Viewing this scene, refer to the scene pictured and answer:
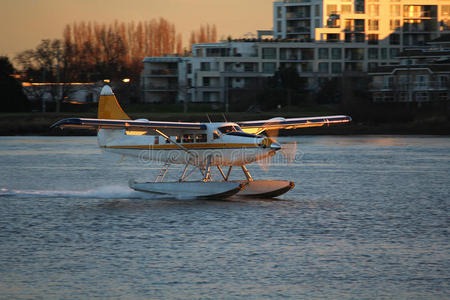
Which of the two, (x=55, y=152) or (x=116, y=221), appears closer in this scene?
(x=116, y=221)

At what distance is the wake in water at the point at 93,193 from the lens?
71.5 feet

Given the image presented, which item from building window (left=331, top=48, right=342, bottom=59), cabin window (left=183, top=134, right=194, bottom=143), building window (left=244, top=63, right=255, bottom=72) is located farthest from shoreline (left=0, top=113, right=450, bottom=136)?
cabin window (left=183, top=134, right=194, bottom=143)

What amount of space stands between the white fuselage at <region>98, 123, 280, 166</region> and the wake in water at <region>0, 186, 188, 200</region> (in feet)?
5.02

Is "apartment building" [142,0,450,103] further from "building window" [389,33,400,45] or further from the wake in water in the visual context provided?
the wake in water

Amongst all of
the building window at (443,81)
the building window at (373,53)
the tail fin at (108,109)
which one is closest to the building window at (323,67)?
the building window at (373,53)

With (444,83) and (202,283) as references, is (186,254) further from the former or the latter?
(444,83)

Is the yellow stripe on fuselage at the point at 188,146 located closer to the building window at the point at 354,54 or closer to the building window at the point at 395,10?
the building window at the point at 354,54

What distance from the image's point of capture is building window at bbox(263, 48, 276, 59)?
91.5m

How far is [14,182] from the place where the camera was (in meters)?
26.2

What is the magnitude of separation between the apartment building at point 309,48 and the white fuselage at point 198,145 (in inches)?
2398

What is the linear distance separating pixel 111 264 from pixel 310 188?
12.7m

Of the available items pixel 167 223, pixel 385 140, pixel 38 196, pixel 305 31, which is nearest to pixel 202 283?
pixel 167 223

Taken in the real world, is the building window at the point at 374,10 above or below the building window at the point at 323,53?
above

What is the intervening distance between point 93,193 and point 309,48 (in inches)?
2922
